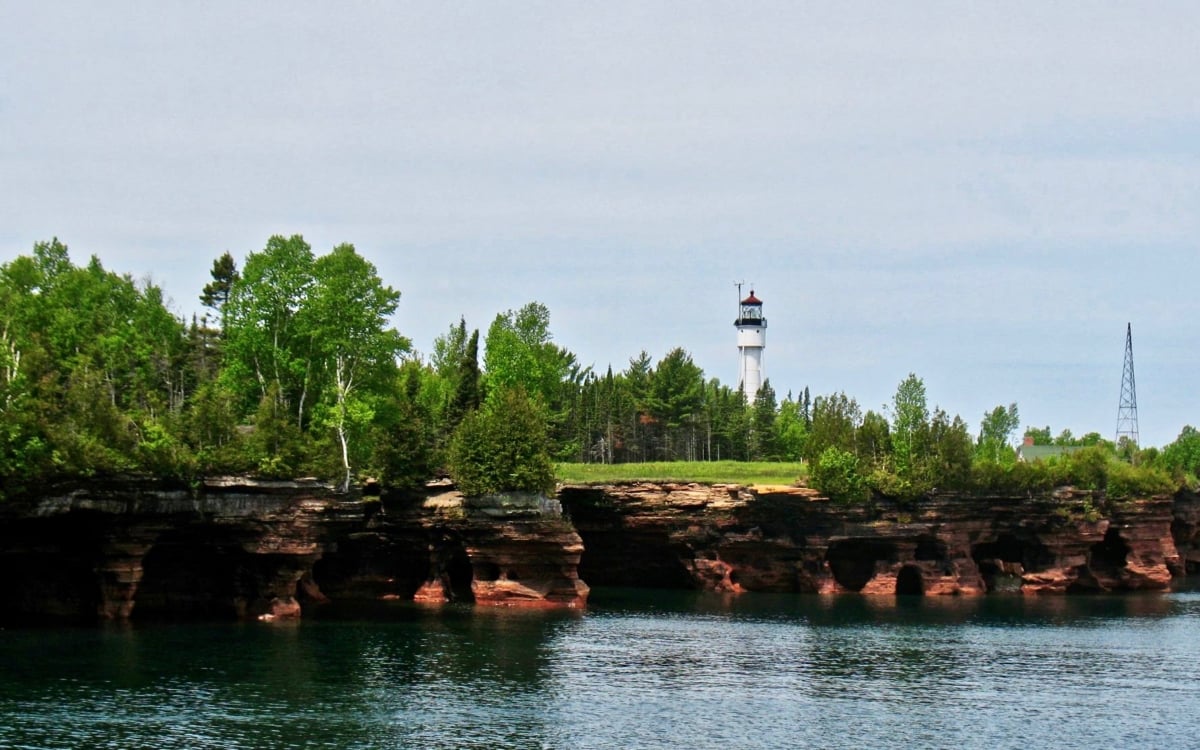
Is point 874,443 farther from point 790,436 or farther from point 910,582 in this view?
point 790,436

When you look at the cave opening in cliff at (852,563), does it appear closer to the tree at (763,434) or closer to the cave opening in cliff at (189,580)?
the tree at (763,434)

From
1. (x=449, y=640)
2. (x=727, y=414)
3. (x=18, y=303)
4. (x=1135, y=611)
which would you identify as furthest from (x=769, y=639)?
(x=727, y=414)

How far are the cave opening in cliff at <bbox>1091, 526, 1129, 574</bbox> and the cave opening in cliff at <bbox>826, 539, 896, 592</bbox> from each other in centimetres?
2518

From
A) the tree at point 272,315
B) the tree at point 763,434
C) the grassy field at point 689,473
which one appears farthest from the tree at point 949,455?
the tree at point 272,315

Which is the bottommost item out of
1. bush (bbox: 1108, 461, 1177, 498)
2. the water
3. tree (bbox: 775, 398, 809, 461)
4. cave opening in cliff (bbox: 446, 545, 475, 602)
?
the water

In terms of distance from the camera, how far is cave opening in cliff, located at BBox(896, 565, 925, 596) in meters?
111

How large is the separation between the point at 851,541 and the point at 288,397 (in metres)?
52.4

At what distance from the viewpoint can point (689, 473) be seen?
120688mm

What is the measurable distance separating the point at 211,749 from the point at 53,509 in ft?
98.1

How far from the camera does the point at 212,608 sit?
87.3m

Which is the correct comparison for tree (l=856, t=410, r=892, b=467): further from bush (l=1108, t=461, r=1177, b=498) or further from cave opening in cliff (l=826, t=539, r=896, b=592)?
bush (l=1108, t=461, r=1177, b=498)

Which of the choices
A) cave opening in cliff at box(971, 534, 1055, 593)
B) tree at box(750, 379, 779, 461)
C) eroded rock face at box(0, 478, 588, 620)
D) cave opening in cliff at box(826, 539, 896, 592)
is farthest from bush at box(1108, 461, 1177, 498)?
eroded rock face at box(0, 478, 588, 620)

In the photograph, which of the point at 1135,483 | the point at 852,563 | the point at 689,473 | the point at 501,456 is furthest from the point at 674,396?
the point at 501,456

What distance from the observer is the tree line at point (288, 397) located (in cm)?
7262
